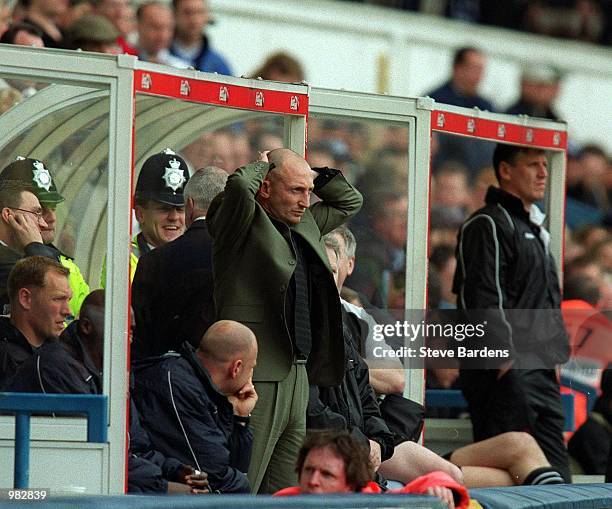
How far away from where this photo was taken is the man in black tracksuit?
31.8ft

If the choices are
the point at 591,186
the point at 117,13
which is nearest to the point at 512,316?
the point at 117,13

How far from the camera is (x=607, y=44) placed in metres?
18.8

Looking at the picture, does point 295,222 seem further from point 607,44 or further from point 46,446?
point 607,44

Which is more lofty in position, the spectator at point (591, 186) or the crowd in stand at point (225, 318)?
the spectator at point (591, 186)

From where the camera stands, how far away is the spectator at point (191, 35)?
12.2 meters

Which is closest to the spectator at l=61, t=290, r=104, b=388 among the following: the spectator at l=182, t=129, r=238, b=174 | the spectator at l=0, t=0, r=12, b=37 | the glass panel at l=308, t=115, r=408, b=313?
the spectator at l=182, t=129, r=238, b=174

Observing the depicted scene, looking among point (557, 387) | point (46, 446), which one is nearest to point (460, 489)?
point (46, 446)

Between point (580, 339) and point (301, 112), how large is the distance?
231 centimetres

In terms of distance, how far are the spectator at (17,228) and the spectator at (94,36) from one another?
1710 mm

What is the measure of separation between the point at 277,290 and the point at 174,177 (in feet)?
2.46

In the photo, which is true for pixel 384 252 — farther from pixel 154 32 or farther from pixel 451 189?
pixel 451 189

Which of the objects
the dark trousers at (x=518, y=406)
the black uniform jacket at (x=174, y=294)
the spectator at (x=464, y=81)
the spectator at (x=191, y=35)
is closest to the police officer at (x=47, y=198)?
the black uniform jacket at (x=174, y=294)

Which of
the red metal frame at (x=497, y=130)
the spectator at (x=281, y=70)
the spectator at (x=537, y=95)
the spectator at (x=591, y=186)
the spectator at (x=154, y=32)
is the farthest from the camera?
the spectator at (x=591, y=186)

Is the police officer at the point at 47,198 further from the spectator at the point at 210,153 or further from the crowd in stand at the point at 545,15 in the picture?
the crowd in stand at the point at 545,15
